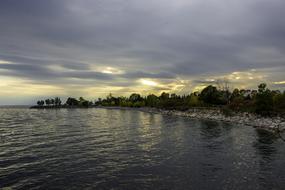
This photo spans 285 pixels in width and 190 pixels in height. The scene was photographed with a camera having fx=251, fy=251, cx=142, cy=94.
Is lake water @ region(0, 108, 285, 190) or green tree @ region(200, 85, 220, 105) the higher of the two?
green tree @ region(200, 85, 220, 105)

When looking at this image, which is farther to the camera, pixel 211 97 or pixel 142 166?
pixel 211 97

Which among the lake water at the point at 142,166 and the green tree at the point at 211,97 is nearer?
the lake water at the point at 142,166

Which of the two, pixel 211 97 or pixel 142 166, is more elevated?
pixel 211 97

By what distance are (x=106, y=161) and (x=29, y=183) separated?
7426 mm

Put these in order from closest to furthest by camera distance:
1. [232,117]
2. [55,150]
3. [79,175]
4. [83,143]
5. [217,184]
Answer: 1. [217,184]
2. [79,175]
3. [55,150]
4. [83,143]
5. [232,117]

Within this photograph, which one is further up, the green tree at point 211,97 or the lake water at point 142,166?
the green tree at point 211,97

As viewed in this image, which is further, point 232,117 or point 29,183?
point 232,117

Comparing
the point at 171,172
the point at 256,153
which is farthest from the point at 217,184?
the point at 256,153

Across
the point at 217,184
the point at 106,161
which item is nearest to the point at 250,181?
the point at 217,184

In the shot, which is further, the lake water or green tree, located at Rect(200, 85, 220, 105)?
green tree, located at Rect(200, 85, 220, 105)

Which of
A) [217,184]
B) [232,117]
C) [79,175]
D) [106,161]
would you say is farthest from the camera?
[232,117]

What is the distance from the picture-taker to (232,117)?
234 feet

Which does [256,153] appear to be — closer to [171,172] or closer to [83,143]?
[171,172]

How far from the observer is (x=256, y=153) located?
2697cm
